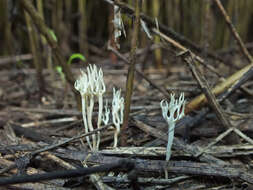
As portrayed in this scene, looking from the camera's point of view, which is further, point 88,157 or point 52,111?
point 52,111

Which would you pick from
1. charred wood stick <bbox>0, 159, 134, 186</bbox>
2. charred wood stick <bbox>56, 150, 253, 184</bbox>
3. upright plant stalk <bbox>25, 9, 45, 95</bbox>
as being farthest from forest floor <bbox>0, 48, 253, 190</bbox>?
upright plant stalk <bbox>25, 9, 45, 95</bbox>

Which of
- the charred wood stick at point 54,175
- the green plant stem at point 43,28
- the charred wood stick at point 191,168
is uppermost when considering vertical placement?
the green plant stem at point 43,28

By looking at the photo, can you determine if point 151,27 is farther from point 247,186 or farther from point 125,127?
point 247,186

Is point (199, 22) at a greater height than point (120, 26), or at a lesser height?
greater

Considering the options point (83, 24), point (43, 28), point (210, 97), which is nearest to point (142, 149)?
point (210, 97)

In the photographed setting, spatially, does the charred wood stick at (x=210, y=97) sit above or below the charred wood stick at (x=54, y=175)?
above

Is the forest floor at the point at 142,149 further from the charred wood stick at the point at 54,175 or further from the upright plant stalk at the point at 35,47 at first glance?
the upright plant stalk at the point at 35,47

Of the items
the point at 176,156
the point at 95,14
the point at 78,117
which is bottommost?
the point at 176,156

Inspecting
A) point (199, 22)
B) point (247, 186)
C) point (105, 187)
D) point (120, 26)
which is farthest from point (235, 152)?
point (199, 22)

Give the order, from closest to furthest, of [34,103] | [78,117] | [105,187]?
[105,187] < [78,117] < [34,103]

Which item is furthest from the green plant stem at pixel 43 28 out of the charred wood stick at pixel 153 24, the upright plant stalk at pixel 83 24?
the upright plant stalk at pixel 83 24

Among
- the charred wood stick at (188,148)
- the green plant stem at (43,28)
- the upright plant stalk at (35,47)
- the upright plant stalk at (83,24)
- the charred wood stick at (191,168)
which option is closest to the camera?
the charred wood stick at (191,168)
